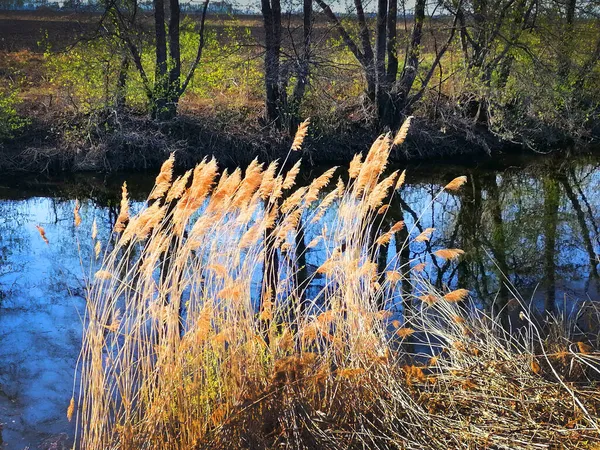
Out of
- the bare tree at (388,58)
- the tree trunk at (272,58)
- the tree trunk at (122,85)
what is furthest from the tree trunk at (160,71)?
the bare tree at (388,58)

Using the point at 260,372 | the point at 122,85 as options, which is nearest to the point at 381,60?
the point at 122,85

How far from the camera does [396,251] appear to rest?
9.28 meters

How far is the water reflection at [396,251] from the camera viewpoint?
239 inches

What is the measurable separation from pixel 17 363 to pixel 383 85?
11.3 meters

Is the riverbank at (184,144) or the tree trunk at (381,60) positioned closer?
the riverbank at (184,144)

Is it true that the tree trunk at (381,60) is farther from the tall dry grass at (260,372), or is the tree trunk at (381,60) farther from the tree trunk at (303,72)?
the tall dry grass at (260,372)

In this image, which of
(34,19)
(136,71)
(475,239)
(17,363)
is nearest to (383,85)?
(136,71)

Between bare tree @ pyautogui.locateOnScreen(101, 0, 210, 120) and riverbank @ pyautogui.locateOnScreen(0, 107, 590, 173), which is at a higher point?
bare tree @ pyautogui.locateOnScreen(101, 0, 210, 120)

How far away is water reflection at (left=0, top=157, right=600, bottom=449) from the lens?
6.07m

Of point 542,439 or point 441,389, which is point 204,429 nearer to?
point 441,389

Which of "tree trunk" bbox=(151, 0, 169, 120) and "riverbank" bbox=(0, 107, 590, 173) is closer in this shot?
"riverbank" bbox=(0, 107, 590, 173)

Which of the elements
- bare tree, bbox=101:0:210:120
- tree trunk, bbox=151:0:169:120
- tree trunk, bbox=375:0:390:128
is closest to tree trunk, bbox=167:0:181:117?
bare tree, bbox=101:0:210:120

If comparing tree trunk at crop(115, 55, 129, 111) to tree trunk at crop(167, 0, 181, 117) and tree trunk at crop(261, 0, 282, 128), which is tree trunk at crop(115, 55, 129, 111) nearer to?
tree trunk at crop(167, 0, 181, 117)

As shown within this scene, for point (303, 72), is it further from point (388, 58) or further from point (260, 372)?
point (260, 372)
